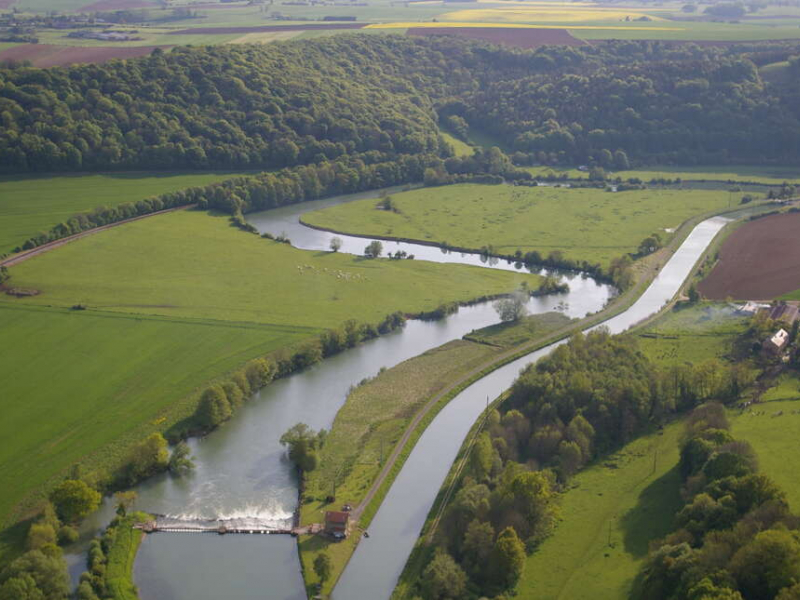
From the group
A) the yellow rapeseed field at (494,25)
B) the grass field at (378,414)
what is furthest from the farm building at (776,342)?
the yellow rapeseed field at (494,25)

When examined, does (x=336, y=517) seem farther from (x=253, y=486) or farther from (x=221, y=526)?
(x=253, y=486)

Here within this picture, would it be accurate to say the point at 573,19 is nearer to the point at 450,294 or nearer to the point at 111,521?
the point at 450,294

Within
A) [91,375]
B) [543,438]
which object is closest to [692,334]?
[543,438]

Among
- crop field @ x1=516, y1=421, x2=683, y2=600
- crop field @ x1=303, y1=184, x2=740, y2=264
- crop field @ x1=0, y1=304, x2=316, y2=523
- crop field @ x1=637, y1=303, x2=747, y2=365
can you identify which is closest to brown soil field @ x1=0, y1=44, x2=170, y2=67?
crop field @ x1=303, y1=184, x2=740, y2=264

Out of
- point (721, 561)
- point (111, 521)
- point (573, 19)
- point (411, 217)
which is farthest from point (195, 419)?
point (573, 19)

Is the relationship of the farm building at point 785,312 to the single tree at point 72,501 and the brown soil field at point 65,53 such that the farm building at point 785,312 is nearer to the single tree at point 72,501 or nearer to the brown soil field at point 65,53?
the single tree at point 72,501

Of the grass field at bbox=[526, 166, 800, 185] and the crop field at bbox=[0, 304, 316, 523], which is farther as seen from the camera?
the grass field at bbox=[526, 166, 800, 185]

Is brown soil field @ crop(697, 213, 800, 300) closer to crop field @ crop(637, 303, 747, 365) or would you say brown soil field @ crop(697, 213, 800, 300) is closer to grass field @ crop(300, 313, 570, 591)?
crop field @ crop(637, 303, 747, 365)
